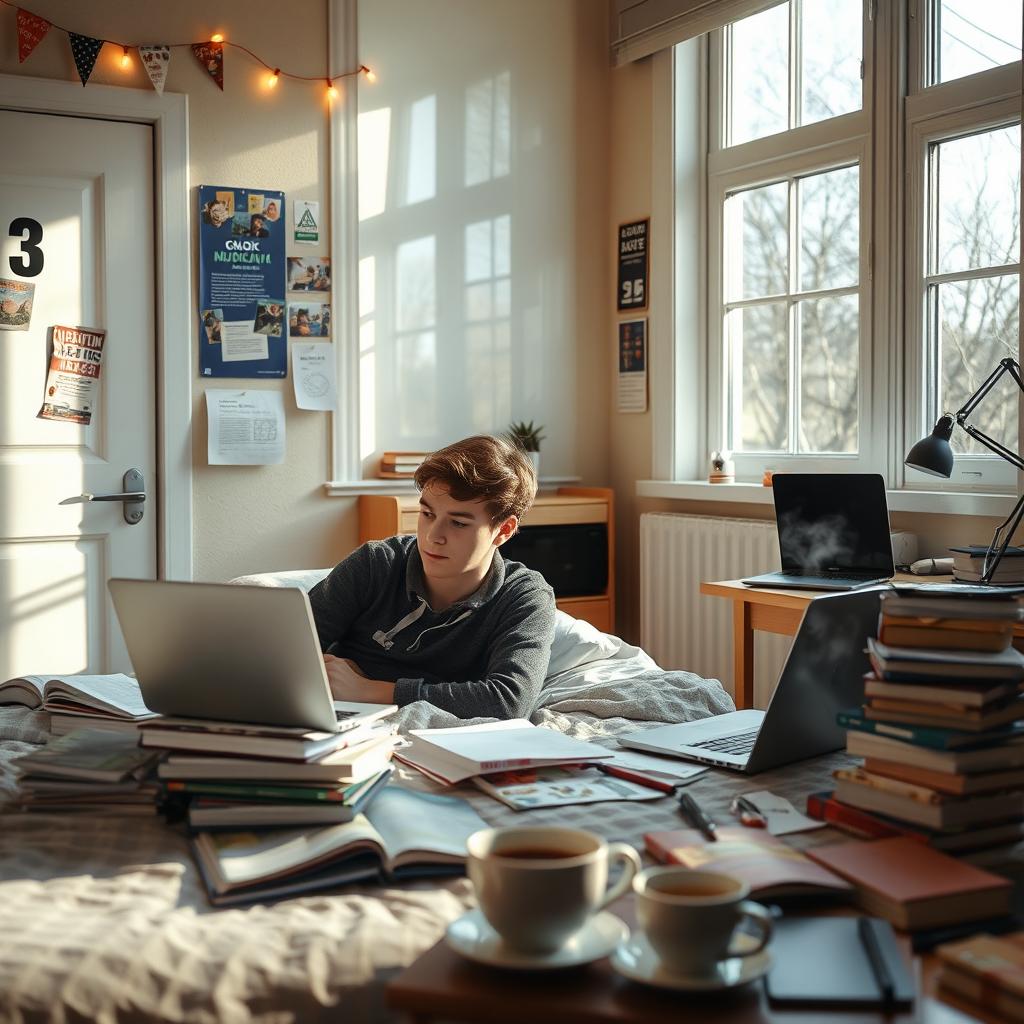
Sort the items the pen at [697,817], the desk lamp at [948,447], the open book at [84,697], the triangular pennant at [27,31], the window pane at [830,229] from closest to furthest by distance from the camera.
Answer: the pen at [697,817]
the open book at [84,697]
the desk lamp at [948,447]
the triangular pennant at [27,31]
the window pane at [830,229]

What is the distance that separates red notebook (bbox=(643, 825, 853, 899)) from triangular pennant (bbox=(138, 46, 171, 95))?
310cm

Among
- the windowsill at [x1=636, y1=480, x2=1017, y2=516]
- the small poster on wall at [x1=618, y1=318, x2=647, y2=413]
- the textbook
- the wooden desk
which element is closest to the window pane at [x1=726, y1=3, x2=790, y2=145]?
the small poster on wall at [x1=618, y1=318, x2=647, y2=413]

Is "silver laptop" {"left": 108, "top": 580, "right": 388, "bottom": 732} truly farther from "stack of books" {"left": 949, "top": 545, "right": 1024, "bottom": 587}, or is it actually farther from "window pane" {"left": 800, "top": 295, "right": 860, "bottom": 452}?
"window pane" {"left": 800, "top": 295, "right": 860, "bottom": 452}

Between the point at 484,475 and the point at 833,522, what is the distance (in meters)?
1.28

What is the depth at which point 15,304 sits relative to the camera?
3.48 metres

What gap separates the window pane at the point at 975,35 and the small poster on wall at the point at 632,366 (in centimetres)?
137

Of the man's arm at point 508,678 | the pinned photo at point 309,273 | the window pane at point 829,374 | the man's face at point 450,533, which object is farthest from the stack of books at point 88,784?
the window pane at point 829,374

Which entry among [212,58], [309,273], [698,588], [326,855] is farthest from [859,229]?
[326,855]

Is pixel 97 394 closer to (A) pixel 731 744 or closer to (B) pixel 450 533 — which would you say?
(B) pixel 450 533

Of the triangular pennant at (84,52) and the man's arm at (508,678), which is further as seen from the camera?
the triangular pennant at (84,52)

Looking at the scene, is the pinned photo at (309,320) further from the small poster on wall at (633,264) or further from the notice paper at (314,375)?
the small poster on wall at (633,264)

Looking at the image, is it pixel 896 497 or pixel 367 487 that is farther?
pixel 367 487

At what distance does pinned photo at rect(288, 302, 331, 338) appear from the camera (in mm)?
3844

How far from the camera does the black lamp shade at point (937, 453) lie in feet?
9.40
